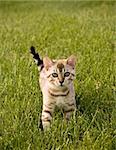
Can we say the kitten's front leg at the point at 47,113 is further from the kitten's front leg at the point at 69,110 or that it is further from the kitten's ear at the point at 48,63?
the kitten's ear at the point at 48,63

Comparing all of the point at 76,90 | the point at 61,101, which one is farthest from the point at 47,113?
the point at 76,90

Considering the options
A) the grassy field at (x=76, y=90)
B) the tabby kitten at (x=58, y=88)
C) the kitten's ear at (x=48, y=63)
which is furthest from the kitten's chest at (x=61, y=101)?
the kitten's ear at (x=48, y=63)

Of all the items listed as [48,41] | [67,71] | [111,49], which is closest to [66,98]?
[67,71]

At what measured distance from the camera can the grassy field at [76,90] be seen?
4340 mm

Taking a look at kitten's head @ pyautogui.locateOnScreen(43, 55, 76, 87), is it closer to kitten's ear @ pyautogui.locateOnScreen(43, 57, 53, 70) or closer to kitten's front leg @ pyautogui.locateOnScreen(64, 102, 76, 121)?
kitten's ear @ pyautogui.locateOnScreen(43, 57, 53, 70)

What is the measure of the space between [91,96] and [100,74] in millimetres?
872

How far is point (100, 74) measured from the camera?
21.4 ft

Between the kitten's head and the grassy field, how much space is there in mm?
372

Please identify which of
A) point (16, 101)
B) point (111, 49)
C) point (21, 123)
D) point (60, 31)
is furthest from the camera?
point (60, 31)

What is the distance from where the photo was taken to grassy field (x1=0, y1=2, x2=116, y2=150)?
4.34 metres

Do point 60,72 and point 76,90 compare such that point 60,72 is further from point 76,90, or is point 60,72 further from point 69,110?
point 76,90

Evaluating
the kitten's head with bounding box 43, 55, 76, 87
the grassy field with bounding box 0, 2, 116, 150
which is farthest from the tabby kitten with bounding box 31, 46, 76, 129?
the grassy field with bounding box 0, 2, 116, 150

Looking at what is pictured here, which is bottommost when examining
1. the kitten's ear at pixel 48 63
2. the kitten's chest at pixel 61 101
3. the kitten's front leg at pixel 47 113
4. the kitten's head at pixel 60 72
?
the kitten's front leg at pixel 47 113

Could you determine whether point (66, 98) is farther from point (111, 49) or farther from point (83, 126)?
point (111, 49)
